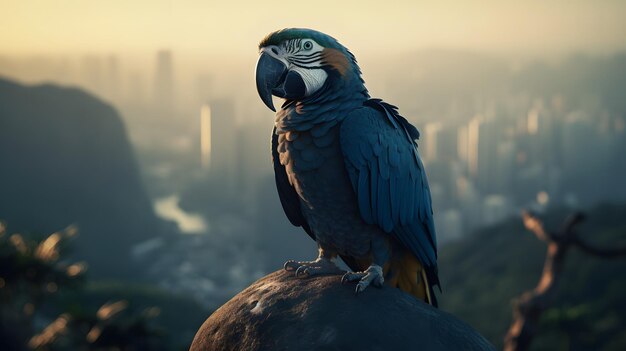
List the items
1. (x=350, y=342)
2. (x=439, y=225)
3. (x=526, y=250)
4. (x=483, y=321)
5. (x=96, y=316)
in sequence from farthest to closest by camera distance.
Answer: (x=439, y=225) → (x=526, y=250) → (x=483, y=321) → (x=96, y=316) → (x=350, y=342)

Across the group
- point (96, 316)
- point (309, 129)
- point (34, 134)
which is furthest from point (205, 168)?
point (309, 129)

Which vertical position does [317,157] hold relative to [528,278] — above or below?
above

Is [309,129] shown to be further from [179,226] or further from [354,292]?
[179,226]

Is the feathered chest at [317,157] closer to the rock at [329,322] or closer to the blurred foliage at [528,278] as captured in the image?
the rock at [329,322]

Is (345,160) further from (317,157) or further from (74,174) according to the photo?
(74,174)

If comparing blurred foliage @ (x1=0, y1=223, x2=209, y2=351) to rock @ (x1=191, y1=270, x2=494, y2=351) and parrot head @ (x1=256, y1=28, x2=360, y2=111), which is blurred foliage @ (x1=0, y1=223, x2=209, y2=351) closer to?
rock @ (x1=191, y1=270, x2=494, y2=351)

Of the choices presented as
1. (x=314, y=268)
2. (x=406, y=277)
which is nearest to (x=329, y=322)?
(x=314, y=268)
